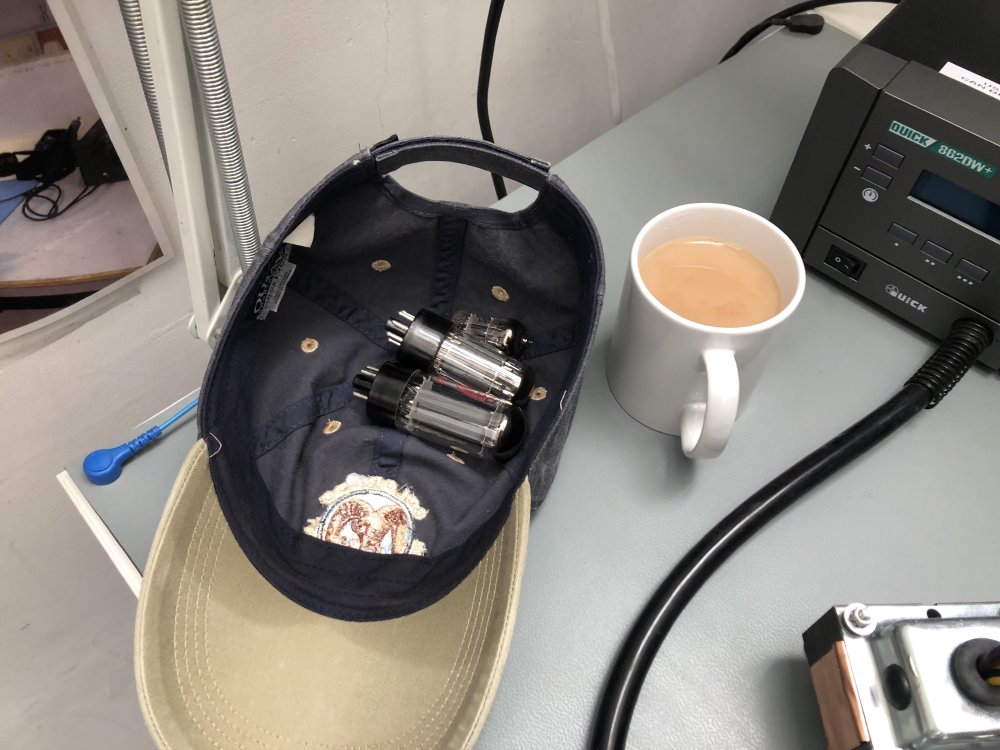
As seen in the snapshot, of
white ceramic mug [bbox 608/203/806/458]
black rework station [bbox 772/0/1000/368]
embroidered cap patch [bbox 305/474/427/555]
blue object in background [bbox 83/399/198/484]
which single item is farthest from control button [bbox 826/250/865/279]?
blue object in background [bbox 83/399/198/484]

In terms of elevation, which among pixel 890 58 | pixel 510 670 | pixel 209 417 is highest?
pixel 890 58

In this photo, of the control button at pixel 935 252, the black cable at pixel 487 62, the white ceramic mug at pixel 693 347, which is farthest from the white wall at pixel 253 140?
the control button at pixel 935 252

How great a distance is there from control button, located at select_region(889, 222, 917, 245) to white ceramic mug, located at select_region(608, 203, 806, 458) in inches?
3.6

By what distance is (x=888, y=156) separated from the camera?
0.40 m

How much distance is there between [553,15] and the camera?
596 millimetres

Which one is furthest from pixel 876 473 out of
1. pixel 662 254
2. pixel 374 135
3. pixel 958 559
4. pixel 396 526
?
pixel 374 135

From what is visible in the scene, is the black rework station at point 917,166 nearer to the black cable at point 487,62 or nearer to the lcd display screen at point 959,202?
the lcd display screen at point 959,202

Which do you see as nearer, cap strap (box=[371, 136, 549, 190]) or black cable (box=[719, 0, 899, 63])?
cap strap (box=[371, 136, 549, 190])

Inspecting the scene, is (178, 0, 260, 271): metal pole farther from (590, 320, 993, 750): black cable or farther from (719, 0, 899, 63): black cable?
(719, 0, 899, 63): black cable

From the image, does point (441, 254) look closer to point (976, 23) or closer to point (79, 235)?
point (79, 235)

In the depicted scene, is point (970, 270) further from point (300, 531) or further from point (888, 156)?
point (300, 531)

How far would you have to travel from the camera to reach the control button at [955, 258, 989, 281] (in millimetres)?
410

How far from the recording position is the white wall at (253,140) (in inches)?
17.5

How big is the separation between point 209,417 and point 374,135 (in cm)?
29
